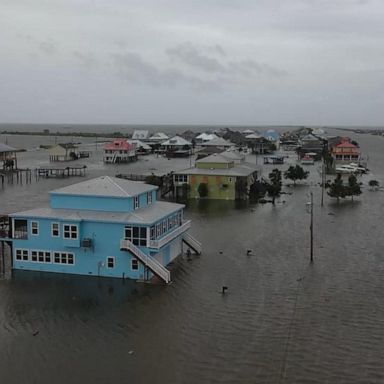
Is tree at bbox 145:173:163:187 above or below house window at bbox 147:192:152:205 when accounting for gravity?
below

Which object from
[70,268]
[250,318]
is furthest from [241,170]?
[250,318]

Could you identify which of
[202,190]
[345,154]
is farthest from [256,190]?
[345,154]

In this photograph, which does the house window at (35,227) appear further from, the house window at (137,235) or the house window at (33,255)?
the house window at (137,235)

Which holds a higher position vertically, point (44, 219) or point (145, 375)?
point (44, 219)

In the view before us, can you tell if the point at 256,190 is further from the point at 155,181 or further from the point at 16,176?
the point at 16,176

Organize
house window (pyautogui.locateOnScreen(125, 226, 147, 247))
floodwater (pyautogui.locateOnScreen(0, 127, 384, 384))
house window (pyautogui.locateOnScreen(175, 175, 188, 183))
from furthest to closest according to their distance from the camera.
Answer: house window (pyautogui.locateOnScreen(175, 175, 188, 183)), house window (pyautogui.locateOnScreen(125, 226, 147, 247)), floodwater (pyautogui.locateOnScreen(0, 127, 384, 384))

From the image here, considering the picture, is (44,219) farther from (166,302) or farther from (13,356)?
(13,356)

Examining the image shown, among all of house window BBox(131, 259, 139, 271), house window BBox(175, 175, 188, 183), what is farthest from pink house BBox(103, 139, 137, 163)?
house window BBox(131, 259, 139, 271)

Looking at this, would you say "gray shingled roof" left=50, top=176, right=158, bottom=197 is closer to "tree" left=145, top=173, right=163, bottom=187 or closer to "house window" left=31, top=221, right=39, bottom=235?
"house window" left=31, top=221, right=39, bottom=235
